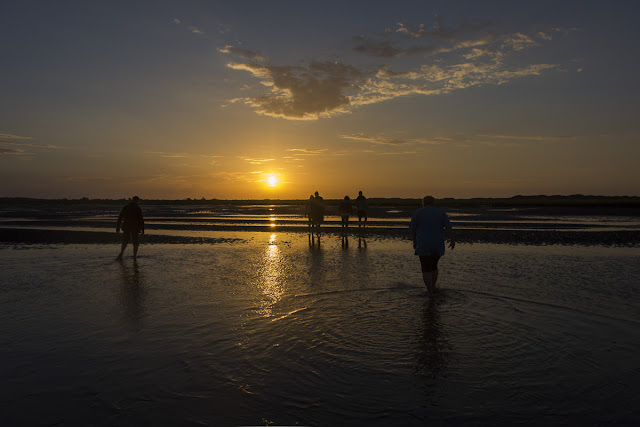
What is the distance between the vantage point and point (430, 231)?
30.4 feet

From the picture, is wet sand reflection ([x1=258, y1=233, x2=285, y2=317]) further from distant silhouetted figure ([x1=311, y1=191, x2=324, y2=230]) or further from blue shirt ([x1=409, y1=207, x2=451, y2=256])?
distant silhouetted figure ([x1=311, y1=191, x2=324, y2=230])

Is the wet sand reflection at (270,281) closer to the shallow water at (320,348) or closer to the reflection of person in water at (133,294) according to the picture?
the shallow water at (320,348)

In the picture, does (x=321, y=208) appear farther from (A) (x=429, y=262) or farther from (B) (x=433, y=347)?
(B) (x=433, y=347)

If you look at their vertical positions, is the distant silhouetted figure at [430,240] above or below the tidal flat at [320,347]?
above

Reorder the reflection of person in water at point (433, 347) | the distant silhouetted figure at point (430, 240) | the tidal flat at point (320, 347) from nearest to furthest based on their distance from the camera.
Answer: the tidal flat at point (320, 347) < the reflection of person in water at point (433, 347) < the distant silhouetted figure at point (430, 240)

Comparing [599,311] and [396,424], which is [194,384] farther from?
[599,311]

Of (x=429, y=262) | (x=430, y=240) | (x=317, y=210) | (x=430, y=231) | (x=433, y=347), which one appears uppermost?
(x=317, y=210)

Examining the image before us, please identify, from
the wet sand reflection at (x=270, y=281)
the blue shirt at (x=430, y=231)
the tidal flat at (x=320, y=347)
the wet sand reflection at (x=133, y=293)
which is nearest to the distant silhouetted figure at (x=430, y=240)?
the blue shirt at (x=430, y=231)

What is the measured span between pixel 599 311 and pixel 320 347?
5.54 meters

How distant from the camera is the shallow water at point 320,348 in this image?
421 centimetres

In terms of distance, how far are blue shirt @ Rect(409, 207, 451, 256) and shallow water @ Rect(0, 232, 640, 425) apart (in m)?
1.10

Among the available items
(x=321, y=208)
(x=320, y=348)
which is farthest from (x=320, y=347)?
(x=321, y=208)

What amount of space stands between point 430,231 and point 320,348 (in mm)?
4465

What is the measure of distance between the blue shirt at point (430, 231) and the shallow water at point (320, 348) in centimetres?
110
